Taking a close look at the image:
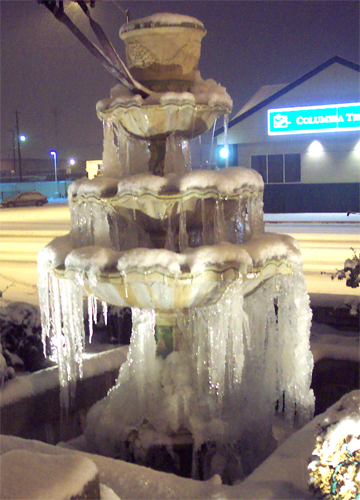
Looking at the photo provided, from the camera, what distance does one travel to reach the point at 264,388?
4.98 metres

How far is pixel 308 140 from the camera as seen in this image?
2669 centimetres

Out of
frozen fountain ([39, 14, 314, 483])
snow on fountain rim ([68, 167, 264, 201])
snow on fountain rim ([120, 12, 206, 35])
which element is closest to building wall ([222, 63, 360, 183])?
frozen fountain ([39, 14, 314, 483])

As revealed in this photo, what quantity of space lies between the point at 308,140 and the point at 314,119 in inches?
43.3

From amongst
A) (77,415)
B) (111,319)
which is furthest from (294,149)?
(77,415)

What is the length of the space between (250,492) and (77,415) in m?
2.52

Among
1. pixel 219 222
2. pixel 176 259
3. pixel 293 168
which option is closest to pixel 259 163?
pixel 293 168

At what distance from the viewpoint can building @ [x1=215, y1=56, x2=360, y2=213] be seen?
25.3m

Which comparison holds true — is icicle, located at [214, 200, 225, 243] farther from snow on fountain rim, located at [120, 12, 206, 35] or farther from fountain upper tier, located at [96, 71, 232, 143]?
snow on fountain rim, located at [120, 12, 206, 35]

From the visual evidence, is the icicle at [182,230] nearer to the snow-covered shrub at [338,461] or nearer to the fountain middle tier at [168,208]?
the fountain middle tier at [168,208]

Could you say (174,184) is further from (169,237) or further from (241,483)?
(241,483)

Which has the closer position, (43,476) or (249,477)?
(43,476)

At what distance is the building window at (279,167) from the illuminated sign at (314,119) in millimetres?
1369

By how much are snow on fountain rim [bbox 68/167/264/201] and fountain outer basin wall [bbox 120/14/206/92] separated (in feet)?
3.36

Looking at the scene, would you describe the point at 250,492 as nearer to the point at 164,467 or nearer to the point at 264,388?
the point at 164,467
